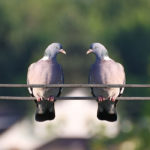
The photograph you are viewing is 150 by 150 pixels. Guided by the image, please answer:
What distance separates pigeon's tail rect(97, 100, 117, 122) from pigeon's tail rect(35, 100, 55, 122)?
1.87ft

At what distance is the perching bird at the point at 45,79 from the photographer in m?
13.8

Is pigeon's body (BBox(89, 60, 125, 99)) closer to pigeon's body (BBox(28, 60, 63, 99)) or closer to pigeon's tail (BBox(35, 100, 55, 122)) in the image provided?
pigeon's body (BBox(28, 60, 63, 99))

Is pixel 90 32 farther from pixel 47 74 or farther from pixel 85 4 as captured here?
pixel 47 74

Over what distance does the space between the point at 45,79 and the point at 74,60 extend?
56.2m

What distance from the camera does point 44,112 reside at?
14.1 meters

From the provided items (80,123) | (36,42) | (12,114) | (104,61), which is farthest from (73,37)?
(104,61)

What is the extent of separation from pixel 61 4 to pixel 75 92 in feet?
118

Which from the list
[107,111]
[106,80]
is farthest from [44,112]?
[106,80]

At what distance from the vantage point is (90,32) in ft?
270

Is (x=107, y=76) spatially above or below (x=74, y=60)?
above

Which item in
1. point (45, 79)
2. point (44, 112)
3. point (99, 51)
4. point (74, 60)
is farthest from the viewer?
point (74, 60)

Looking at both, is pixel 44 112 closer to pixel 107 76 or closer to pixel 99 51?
pixel 107 76

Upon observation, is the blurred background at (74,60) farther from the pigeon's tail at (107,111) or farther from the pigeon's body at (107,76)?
the pigeon's body at (107,76)

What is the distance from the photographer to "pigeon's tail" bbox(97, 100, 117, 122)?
1418 cm
